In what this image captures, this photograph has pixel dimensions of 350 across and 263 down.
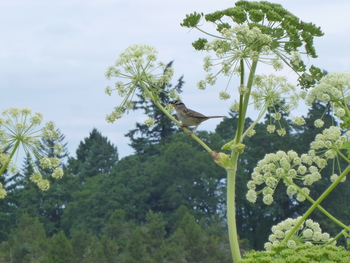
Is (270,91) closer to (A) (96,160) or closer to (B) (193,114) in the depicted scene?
(B) (193,114)

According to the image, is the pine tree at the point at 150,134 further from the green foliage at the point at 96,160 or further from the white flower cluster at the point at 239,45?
the white flower cluster at the point at 239,45

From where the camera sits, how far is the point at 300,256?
5199 millimetres

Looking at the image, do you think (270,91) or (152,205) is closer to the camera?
(270,91)

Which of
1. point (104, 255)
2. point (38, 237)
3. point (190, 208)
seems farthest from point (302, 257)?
point (190, 208)

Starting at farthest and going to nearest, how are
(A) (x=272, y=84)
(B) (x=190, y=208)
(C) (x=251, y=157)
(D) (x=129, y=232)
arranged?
(B) (x=190, y=208) → (C) (x=251, y=157) → (D) (x=129, y=232) → (A) (x=272, y=84)

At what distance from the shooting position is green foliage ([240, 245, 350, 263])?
5141 millimetres

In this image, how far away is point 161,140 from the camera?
9375 cm

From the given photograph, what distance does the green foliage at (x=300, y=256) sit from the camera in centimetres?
514

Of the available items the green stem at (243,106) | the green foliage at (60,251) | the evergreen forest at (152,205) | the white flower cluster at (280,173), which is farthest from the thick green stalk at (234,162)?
the green foliage at (60,251)

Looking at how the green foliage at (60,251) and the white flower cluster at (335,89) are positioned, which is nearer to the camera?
the white flower cluster at (335,89)

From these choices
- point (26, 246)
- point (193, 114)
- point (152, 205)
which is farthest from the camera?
point (152, 205)

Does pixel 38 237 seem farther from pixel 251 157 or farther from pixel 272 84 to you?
pixel 272 84

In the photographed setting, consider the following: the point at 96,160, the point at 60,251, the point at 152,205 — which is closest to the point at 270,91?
the point at 60,251

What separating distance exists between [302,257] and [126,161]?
3162 inches
